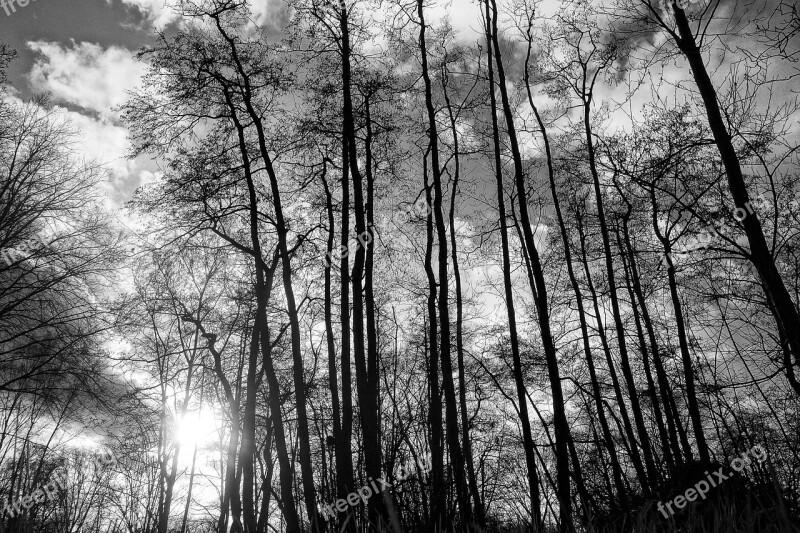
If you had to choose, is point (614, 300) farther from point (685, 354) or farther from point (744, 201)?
point (744, 201)

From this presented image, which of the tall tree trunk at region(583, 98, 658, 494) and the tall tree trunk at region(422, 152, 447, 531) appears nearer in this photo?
the tall tree trunk at region(422, 152, 447, 531)

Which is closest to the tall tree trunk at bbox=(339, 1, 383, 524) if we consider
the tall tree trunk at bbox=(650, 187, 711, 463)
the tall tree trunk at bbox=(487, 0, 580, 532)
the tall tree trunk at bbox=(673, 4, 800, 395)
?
the tall tree trunk at bbox=(487, 0, 580, 532)

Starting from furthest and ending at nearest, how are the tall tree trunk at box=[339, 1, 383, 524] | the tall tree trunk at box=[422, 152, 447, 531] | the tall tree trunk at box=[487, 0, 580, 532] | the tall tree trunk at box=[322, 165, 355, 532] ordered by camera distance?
1. the tall tree trunk at box=[322, 165, 355, 532]
2. the tall tree trunk at box=[339, 1, 383, 524]
3. the tall tree trunk at box=[487, 0, 580, 532]
4. the tall tree trunk at box=[422, 152, 447, 531]

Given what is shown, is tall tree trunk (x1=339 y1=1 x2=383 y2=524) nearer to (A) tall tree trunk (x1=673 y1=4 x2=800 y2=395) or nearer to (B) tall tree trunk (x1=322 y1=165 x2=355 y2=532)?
(B) tall tree trunk (x1=322 y1=165 x2=355 y2=532)

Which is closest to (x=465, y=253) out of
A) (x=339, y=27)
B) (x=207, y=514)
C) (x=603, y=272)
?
(x=603, y=272)

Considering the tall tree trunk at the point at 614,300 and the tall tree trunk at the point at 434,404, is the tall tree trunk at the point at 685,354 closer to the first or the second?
the tall tree trunk at the point at 614,300

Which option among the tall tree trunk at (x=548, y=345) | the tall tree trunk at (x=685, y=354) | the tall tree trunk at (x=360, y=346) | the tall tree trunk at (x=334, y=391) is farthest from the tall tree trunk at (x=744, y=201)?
the tall tree trunk at (x=334, y=391)

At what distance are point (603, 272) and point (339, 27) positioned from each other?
1136 cm

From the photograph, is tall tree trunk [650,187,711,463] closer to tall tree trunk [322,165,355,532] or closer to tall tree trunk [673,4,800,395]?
tall tree trunk [673,4,800,395]

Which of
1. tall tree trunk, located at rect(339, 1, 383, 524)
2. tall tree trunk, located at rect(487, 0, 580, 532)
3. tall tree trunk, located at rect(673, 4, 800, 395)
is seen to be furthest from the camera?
tall tree trunk, located at rect(339, 1, 383, 524)

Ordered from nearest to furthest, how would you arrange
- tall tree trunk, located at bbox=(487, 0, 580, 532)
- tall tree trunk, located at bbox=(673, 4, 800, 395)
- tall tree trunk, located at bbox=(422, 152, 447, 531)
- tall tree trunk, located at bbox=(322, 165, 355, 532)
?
tall tree trunk, located at bbox=(422, 152, 447, 531) < tall tree trunk, located at bbox=(673, 4, 800, 395) < tall tree trunk, located at bbox=(487, 0, 580, 532) < tall tree trunk, located at bbox=(322, 165, 355, 532)

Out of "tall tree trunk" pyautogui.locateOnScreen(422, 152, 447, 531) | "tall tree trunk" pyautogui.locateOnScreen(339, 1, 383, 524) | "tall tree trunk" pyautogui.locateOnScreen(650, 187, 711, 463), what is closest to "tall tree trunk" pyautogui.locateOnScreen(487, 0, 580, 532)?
"tall tree trunk" pyautogui.locateOnScreen(422, 152, 447, 531)

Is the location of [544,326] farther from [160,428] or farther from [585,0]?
[160,428]

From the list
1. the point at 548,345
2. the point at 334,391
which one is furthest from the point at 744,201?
the point at 334,391
